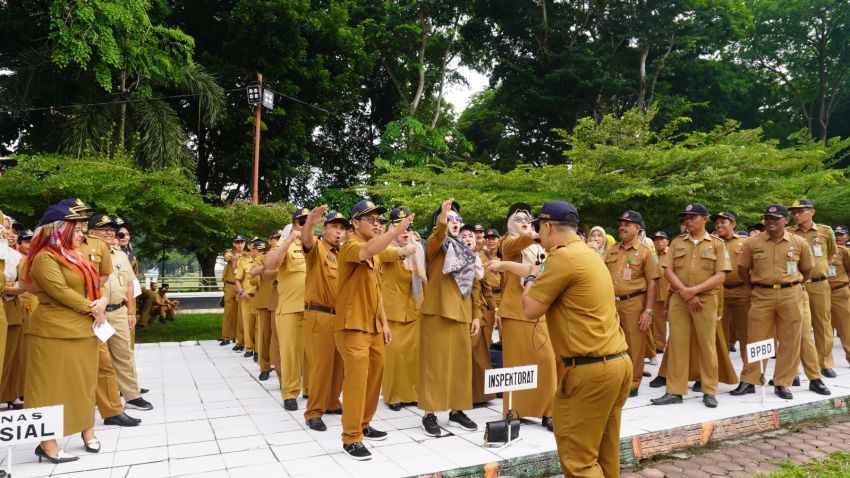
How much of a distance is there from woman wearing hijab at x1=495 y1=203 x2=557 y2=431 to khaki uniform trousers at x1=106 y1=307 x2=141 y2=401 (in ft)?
12.9

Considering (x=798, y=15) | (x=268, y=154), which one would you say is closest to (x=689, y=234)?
(x=268, y=154)

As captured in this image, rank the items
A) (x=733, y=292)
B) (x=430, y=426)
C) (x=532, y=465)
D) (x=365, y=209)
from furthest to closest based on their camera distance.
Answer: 1. (x=733, y=292)
2. (x=430, y=426)
3. (x=365, y=209)
4. (x=532, y=465)

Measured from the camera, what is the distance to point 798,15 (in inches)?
964

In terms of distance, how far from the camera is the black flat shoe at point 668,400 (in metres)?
5.84

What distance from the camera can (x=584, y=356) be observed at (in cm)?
304

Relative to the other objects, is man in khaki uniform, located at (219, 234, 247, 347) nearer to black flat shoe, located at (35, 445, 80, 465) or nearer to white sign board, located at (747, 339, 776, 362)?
black flat shoe, located at (35, 445, 80, 465)

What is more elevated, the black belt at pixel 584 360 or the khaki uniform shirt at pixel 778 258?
the khaki uniform shirt at pixel 778 258

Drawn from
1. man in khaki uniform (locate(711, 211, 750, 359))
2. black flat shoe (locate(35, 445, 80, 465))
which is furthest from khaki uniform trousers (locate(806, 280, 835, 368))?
black flat shoe (locate(35, 445, 80, 465))

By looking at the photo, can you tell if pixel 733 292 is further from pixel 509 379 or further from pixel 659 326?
pixel 509 379

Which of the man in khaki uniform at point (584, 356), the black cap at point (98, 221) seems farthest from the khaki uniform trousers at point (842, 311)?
the black cap at point (98, 221)

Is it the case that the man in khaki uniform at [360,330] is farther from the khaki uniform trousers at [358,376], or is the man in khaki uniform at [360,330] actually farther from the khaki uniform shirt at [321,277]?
the khaki uniform shirt at [321,277]

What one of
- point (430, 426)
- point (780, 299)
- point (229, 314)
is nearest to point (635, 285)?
point (780, 299)

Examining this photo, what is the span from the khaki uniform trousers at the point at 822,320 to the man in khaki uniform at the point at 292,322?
6.64m

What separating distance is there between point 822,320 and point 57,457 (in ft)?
28.6
